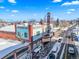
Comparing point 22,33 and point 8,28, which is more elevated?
point 8,28

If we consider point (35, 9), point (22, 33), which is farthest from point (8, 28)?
point (35, 9)

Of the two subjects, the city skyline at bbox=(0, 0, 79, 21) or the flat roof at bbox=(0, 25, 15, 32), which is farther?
the flat roof at bbox=(0, 25, 15, 32)

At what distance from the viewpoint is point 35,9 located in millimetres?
3719

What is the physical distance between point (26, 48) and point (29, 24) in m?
0.78

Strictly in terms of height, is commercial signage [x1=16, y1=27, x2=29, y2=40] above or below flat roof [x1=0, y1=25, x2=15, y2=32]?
below

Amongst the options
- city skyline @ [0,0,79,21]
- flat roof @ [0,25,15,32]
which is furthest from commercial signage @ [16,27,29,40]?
city skyline @ [0,0,79,21]

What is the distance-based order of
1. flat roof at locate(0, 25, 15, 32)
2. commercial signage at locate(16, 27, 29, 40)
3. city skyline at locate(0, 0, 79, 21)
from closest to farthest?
city skyline at locate(0, 0, 79, 21), commercial signage at locate(16, 27, 29, 40), flat roof at locate(0, 25, 15, 32)

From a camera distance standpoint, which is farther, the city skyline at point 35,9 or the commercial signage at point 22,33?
the commercial signage at point 22,33

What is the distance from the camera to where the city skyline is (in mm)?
3623

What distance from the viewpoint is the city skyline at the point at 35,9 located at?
3.62 meters

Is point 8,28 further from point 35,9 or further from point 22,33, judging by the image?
point 35,9

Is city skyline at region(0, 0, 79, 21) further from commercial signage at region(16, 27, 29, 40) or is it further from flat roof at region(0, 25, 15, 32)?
flat roof at region(0, 25, 15, 32)

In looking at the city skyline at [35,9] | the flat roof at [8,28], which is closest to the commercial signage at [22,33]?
the flat roof at [8,28]

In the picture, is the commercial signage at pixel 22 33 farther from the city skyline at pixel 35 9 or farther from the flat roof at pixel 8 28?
the city skyline at pixel 35 9
